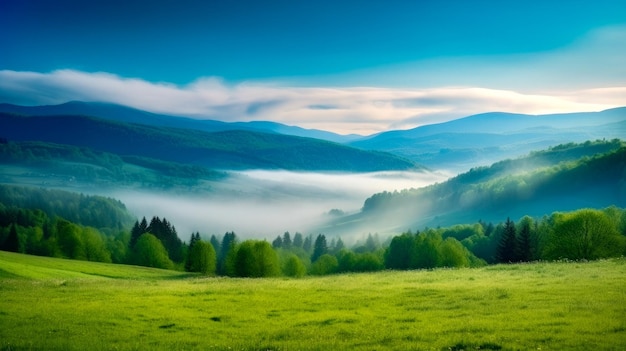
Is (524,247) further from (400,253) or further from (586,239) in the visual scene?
(400,253)

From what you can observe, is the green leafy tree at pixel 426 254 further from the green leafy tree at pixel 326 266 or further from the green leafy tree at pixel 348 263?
the green leafy tree at pixel 326 266

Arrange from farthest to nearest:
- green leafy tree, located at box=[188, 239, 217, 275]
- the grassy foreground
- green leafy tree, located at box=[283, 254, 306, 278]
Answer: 1. green leafy tree, located at box=[283, 254, 306, 278]
2. green leafy tree, located at box=[188, 239, 217, 275]
3. the grassy foreground

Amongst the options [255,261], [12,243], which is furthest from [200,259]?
[12,243]

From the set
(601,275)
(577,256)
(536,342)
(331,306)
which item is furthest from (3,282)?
(577,256)

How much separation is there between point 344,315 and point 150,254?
3861 inches

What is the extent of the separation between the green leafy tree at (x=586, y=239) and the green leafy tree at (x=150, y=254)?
269 feet

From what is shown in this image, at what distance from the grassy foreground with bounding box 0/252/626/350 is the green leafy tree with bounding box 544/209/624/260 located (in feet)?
102

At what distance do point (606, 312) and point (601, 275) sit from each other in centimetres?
1302

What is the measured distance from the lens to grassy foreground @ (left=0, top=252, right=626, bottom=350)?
19656 millimetres

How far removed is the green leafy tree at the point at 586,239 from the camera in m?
67.5

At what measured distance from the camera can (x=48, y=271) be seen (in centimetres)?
A: 5972

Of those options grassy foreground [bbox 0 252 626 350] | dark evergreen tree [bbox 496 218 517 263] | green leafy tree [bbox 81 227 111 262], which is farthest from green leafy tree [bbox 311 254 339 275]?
Answer: grassy foreground [bbox 0 252 626 350]

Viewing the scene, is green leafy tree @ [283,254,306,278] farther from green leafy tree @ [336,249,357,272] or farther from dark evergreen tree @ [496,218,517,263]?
dark evergreen tree @ [496,218,517,263]

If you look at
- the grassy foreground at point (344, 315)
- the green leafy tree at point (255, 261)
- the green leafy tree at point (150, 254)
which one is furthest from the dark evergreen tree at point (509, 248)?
the green leafy tree at point (150, 254)
